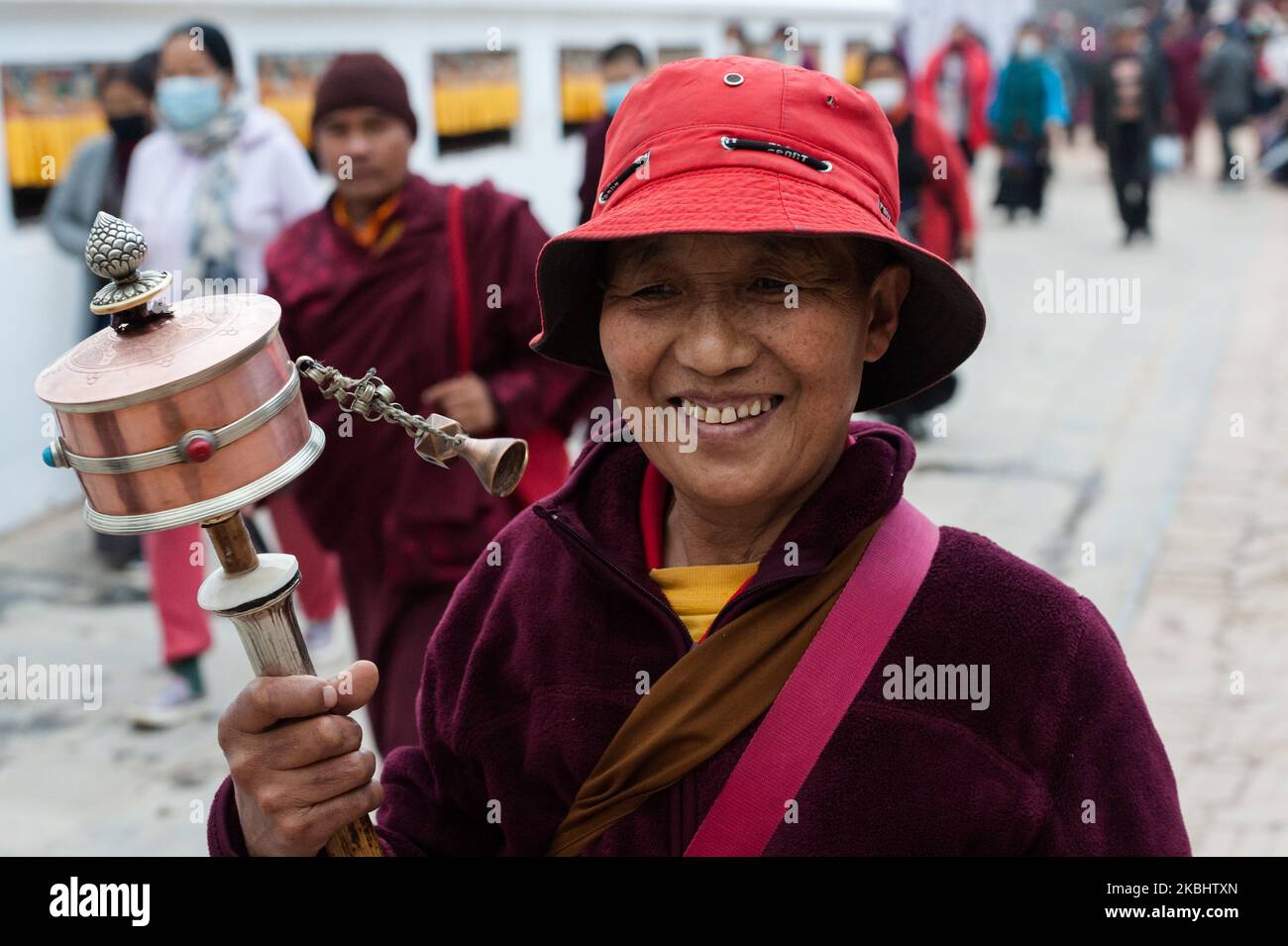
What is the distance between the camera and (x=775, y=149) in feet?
5.57

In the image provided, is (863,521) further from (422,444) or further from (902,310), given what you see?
(422,444)

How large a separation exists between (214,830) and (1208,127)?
29418 millimetres

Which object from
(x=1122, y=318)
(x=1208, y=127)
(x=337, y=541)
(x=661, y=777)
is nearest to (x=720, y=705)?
(x=661, y=777)

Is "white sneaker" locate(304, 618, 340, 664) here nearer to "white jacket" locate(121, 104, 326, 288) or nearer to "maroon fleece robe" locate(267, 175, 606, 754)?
"white jacket" locate(121, 104, 326, 288)

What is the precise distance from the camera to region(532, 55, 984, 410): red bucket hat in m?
1.65

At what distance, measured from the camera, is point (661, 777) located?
1.69 m

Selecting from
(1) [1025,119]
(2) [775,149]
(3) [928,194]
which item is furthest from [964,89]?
(2) [775,149]

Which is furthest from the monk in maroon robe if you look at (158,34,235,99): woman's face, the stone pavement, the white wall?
the white wall

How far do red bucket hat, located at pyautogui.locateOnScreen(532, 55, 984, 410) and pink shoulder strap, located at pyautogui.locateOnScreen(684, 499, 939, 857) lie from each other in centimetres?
37

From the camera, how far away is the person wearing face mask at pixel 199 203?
515cm

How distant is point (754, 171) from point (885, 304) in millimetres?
261

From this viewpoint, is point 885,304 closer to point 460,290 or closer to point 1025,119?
point 460,290
